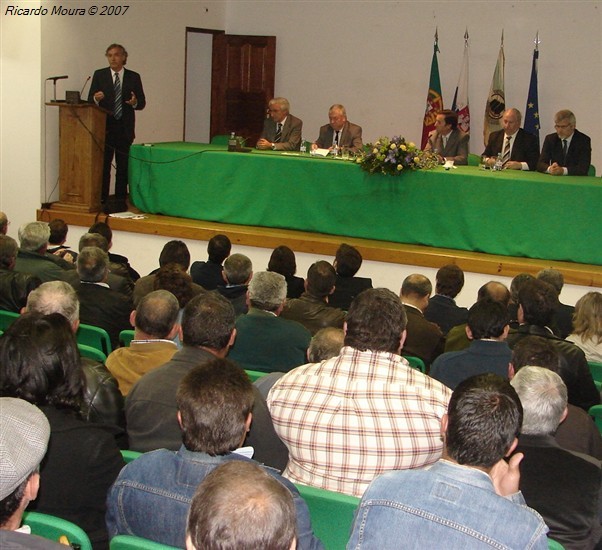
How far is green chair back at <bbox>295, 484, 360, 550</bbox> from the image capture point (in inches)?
87.1

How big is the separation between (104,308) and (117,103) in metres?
3.94

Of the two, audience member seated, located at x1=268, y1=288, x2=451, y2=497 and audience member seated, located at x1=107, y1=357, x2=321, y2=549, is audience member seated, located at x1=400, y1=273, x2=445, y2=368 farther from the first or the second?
audience member seated, located at x1=107, y1=357, x2=321, y2=549

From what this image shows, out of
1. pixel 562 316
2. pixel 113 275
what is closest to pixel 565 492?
pixel 562 316

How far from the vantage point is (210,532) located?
1.38 meters

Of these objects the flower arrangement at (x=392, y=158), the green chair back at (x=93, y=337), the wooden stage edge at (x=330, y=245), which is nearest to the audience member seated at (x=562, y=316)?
the wooden stage edge at (x=330, y=245)

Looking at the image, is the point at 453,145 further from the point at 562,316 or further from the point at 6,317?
the point at 6,317

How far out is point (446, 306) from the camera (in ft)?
16.1

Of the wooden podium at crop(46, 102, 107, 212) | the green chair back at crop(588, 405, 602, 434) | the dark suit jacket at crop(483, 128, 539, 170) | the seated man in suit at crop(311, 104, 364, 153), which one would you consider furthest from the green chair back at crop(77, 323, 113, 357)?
the dark suit jacket at crop(483, 128, 539, 170)

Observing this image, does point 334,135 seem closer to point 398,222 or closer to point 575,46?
point 398,222

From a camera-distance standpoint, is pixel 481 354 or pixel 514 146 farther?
pixel 514 146

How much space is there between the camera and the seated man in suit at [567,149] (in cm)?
705

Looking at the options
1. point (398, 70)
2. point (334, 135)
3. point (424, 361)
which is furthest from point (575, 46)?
point (424, 361)

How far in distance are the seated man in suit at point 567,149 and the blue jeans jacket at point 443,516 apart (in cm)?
551

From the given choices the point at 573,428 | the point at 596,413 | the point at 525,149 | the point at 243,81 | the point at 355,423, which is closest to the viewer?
the point at 355,423
